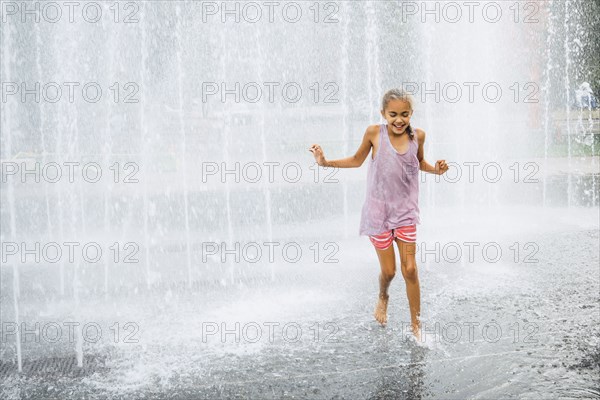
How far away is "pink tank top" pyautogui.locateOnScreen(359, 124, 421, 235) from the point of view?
374 cm

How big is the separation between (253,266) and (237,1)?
13007mm

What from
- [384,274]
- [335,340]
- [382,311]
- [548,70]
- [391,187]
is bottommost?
[335,340]

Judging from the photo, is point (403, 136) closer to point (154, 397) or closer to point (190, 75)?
point (154, 397)

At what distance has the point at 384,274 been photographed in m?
3.96

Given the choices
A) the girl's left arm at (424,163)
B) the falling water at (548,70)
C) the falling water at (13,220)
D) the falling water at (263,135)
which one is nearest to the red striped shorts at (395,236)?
the girl's left arm at (424,163)

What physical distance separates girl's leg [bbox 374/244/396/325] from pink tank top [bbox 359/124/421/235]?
159 mm

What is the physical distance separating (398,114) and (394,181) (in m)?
0.38

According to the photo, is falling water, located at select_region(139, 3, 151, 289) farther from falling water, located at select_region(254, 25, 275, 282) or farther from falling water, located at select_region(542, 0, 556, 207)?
falling water, located at select_region(542, 0, 556, 207)

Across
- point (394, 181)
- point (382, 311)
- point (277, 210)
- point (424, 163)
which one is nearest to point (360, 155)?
point (394, 181)

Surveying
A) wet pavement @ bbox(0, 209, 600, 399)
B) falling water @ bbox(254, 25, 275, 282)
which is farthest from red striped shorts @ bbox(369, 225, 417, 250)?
falling water @ bbox(254, 25, 275, 282)

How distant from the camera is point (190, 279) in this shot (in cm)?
575

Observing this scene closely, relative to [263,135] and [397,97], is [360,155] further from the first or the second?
[263,135]

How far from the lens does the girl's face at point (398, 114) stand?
12.0 feet

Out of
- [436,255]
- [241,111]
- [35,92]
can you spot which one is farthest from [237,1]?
[241,111]
